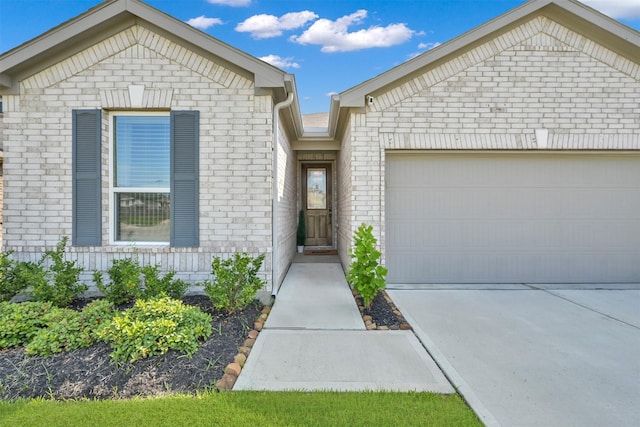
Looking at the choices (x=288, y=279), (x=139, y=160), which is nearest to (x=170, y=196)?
(x=139, y=160)

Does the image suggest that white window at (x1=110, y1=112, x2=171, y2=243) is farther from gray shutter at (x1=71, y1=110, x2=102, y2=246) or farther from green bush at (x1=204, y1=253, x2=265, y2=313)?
green bush at (x1=204, y1=253, x2=265, y2=313)

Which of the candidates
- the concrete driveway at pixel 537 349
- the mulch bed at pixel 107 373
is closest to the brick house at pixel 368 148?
the concrete driveway at pixel 537 349

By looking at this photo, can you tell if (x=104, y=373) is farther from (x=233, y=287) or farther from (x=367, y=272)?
(x=367, y=272)

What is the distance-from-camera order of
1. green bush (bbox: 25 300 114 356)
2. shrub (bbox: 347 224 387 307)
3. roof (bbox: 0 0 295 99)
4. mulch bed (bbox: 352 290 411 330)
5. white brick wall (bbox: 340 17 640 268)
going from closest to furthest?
green bush (bbox: 25 300 114 356), mulch bed (bbox: 352 290 411 330), shrub (bbox: 347 224 387 307), roof (bbox: 0 0 295 99), white brick wall (bbox: 340 17 640 268)

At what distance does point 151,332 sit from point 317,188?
7452 mm

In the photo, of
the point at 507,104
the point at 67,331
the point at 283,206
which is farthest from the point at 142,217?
the point at 507,104

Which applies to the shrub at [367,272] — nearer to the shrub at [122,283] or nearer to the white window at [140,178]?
the shrub at [122,283]

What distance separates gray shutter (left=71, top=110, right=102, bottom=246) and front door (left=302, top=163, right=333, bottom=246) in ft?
19.2

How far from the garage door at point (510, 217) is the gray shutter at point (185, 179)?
3.34 metres

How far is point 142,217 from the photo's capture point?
494 centimetres

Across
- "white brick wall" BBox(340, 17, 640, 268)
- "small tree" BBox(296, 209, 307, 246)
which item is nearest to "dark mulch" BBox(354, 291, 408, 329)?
"white brick wall" BBox(340, 17, 640, 268)

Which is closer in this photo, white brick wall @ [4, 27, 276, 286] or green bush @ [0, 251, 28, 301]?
green bush @ [0, 251, 28, 301]

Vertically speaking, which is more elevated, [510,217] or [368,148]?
[368,148]

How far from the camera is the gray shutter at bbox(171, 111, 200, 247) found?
15.6 feet
